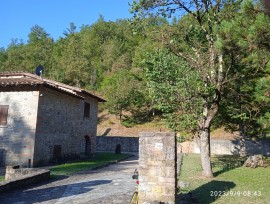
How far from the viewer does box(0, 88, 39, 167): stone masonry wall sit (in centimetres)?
1605

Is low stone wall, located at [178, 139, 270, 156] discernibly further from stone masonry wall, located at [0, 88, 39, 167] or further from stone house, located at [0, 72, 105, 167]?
stone masonry wall, located at [0, 88, 39, 167]

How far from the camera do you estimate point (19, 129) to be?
53.8 feet

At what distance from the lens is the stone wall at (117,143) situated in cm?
3341

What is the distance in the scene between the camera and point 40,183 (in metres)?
10.7

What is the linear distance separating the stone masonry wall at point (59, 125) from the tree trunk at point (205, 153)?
933 centimetres

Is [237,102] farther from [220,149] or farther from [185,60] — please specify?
[220,149]

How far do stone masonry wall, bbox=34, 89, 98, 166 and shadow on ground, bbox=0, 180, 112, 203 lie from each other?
6.89 m

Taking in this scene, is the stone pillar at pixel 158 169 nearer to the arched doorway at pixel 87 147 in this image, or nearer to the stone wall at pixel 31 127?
the stone wall at pixel 31 127

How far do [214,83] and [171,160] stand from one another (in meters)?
6.60

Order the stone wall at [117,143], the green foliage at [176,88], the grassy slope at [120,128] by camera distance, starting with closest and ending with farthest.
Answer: the green foliage at [176,88] < the stone wall at [117,143] < the grassy slope at [120,128]

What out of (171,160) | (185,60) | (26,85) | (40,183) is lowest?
(40,183)

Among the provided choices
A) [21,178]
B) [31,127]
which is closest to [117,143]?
[31,127]

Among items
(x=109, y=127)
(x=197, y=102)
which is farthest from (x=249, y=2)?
(x=109, y=127)

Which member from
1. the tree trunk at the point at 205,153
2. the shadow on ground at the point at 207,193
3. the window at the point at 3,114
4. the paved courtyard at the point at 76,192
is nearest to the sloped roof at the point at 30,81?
the window at the point at 3,114
